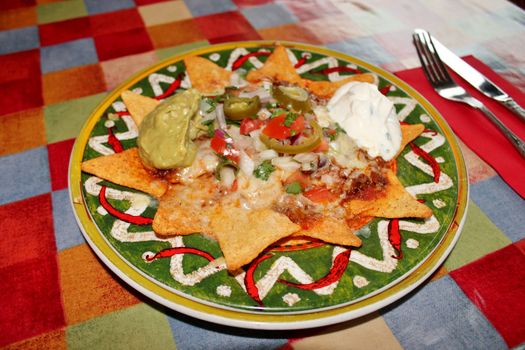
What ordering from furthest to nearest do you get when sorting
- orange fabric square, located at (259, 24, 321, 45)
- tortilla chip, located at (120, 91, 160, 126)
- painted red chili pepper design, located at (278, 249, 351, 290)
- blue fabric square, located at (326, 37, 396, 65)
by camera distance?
orange fabric square, located at (259, 24, 321, 45) → blue fabric square, located at (326, 37, 396, 65) → tortilla chip, located at (120, 91, 160, 126) → painted red chili pepper design, located at (278, 249, 351, 290)

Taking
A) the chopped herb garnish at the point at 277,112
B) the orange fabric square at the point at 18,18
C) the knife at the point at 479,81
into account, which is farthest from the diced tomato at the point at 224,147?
the orange fabric square at the point at 18,18

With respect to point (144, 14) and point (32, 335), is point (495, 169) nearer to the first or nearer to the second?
point (32, 335)

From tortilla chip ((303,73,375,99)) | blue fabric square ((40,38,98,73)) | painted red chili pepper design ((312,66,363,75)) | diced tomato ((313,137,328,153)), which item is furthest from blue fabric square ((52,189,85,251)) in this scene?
painted red chili pepper design ((312,66,363,75))

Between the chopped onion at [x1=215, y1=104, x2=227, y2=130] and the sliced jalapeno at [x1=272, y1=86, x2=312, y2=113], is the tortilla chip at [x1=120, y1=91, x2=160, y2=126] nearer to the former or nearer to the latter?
the chopped onion at [x1=215, y1=104, x2=227, y2=130]

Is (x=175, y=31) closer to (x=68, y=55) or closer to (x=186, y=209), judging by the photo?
(x=68, y=55)

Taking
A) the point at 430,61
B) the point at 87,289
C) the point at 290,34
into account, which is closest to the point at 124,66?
the point at 290,34

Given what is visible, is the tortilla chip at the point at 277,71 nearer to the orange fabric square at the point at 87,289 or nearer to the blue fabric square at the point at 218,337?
the orange fabric square at the point at 87,289

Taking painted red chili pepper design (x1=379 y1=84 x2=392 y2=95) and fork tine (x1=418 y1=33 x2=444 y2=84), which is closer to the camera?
painted red chili pepper design (x1=379 y1=84 x2=392 y2=95)

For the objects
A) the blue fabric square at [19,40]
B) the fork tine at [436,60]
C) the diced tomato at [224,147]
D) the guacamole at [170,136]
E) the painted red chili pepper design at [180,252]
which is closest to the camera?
the painted red chili pepper design at [180,252]
